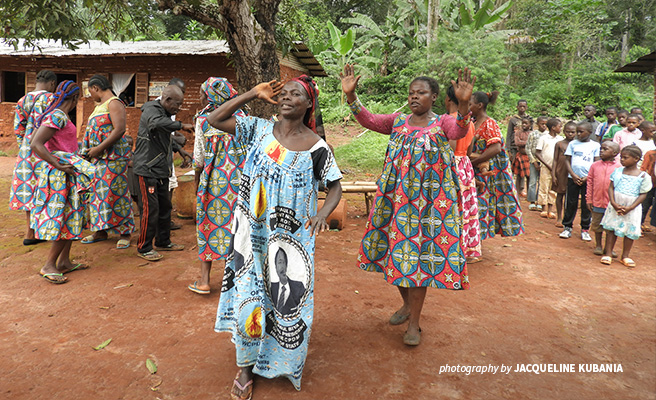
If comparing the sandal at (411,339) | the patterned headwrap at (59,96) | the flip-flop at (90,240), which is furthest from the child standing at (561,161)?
the flip-flop at (90,240)

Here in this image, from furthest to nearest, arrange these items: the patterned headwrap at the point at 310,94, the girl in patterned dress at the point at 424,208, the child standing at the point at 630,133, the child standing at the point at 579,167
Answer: the child standing at the point at 630,133, the child standing at the point at 579,167, the girl in patterned dress at the point at 424,208, the patterned headwrap at the point at 310,94

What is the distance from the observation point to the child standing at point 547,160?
7.56m

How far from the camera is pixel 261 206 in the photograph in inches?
101

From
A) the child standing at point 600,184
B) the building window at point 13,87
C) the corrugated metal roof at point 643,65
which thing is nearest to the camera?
the child standing at point 600,184

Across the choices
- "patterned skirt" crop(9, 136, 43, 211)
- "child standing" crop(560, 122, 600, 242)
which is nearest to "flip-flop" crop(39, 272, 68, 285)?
"patterned skirt" crop(9, 136, 43, 211)

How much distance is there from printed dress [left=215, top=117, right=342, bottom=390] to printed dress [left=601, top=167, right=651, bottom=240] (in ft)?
15.0

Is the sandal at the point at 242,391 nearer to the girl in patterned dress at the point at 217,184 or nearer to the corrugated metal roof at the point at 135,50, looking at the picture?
the girl in patterned dress at the point at 217,184

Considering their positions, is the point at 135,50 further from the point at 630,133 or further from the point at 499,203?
the point at 630,133

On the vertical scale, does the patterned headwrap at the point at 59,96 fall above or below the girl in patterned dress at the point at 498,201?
above

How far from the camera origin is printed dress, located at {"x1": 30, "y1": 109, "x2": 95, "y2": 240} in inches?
163

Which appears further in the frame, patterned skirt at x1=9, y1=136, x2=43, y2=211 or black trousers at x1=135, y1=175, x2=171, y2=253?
black trousers at x1=135, y1=175, x2=171, y2=253

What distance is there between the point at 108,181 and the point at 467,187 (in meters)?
4.00

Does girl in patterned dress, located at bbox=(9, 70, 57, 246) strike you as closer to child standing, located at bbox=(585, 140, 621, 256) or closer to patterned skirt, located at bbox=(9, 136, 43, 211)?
patterned skirt, located at bbox=(9, 136, 43, 211)

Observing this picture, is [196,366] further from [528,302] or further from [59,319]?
[528,302]
